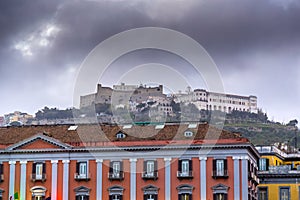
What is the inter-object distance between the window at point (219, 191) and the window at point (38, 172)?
64.4 feet

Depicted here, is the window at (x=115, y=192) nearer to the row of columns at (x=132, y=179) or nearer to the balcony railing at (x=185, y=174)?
the row of columns at (x=132, y=179)

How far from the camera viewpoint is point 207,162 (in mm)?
109875

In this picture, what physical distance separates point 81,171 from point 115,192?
4.86m

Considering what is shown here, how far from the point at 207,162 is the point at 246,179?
15.8ft

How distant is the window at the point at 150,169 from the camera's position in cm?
11081

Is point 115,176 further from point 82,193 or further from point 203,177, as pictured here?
point 203,177

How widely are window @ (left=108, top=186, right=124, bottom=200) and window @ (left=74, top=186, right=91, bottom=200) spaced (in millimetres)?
2528

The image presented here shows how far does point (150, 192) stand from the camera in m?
110

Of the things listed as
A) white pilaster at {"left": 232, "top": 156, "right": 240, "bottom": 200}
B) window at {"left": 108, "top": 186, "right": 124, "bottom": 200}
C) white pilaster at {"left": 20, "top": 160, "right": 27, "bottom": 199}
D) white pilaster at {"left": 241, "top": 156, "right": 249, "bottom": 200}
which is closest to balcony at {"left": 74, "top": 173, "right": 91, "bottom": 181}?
window at {"left": 108, "top": 186, "right": 124, "bottom": 200}

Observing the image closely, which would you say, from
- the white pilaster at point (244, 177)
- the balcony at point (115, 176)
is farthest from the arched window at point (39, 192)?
the white pilaster at point (244, 177)

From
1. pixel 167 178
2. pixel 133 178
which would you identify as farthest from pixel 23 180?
pixel 167 178

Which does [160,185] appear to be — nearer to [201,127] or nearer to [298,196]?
[201,127]

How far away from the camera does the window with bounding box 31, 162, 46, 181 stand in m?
113

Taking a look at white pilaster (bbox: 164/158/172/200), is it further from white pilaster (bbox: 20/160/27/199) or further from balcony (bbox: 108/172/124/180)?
white pilaster (bbox: 20/160/27/199)
